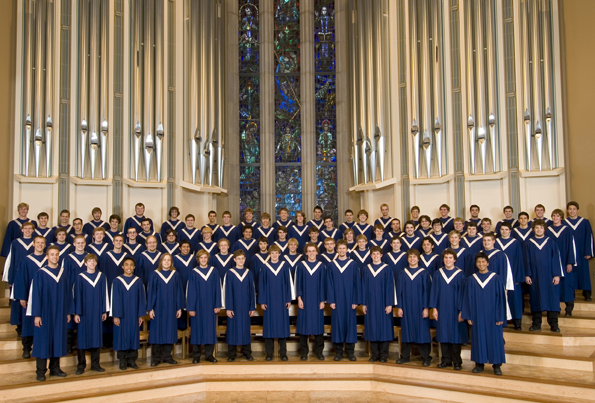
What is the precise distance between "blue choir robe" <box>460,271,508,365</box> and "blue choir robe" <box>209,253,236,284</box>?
2.85 m

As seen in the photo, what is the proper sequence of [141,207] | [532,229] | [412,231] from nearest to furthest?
[532,229] < [412,231] < [141,207]

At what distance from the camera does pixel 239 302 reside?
7.13m

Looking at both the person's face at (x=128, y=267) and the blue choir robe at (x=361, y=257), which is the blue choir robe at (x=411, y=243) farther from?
the person's face at (x=128, y=267)

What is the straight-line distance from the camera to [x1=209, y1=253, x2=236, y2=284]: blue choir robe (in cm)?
756

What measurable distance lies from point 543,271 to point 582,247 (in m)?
1.08

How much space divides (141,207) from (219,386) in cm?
319

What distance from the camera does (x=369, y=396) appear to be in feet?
21.1

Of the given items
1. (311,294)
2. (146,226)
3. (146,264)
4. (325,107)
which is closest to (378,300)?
(311,294)

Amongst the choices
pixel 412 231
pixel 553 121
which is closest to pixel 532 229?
pixel 412 231

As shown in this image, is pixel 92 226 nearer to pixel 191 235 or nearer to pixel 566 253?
pixel 191 235

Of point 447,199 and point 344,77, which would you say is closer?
point 447,199

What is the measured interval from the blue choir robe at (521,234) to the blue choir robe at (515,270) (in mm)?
295

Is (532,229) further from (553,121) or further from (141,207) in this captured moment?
(141,207)

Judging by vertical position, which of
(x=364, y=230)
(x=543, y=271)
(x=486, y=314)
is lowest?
(x=486, y=314)
